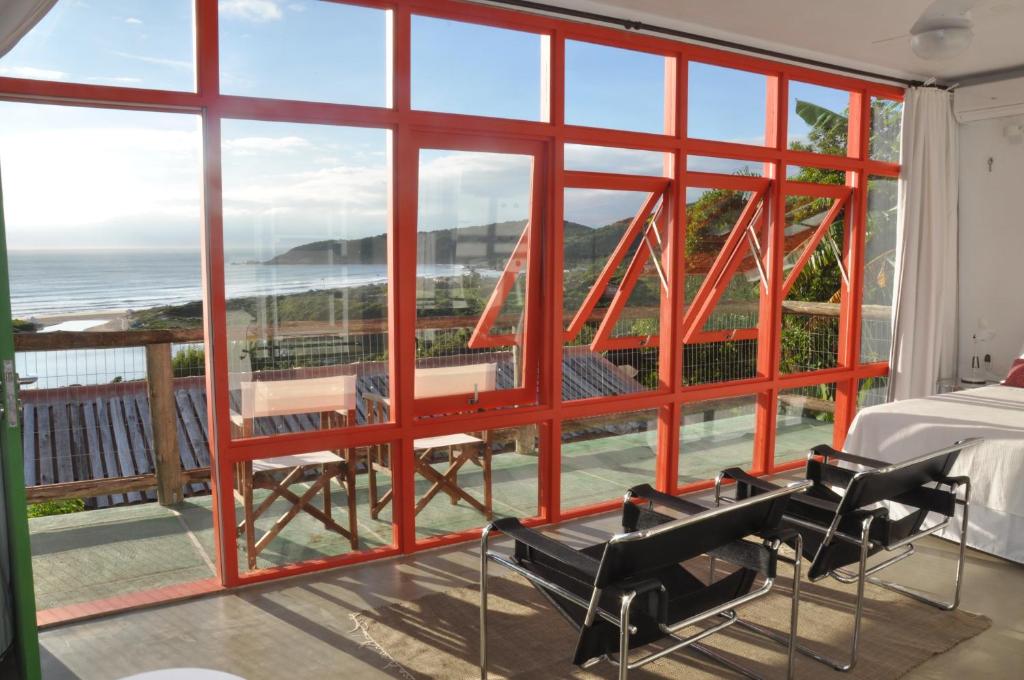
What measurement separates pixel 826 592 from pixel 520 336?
187 centimetres

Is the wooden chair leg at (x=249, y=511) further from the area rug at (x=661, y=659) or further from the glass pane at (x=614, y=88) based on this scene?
the glass pane at (x=614, y=88)

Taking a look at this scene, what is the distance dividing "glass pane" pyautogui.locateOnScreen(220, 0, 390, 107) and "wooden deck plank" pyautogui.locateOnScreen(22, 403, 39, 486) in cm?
181

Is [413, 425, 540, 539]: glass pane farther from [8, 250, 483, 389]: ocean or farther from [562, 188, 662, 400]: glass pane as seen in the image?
[8, 250, 483, 389]: ocean

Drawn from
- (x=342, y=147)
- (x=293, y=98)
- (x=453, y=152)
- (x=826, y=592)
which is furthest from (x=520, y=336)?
(x=826, y=592)

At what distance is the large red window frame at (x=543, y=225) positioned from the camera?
3.29 meters

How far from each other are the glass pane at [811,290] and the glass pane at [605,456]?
121 cm

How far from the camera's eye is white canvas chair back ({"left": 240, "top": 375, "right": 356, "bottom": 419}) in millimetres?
3482

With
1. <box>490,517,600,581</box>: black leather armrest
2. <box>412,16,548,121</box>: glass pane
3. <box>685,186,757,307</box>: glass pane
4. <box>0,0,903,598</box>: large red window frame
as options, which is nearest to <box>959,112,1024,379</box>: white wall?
<box>0,0,903,598</box>: large red window frame

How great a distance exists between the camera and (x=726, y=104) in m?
4.74

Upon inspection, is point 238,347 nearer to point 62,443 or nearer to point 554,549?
point 62,443

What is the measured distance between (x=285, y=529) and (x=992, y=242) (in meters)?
5.17

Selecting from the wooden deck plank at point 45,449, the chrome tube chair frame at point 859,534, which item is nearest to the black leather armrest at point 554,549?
→ the chrome tube chair frame at point 859,534

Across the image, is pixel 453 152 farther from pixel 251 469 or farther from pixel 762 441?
pixel 762 441

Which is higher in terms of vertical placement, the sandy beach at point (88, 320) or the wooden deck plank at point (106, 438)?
the sandy beach at point (88, 320)
